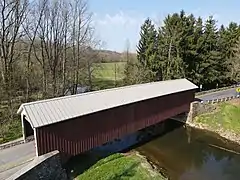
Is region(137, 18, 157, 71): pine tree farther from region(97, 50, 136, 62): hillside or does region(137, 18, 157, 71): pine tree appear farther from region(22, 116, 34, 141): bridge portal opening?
region(22, 116, 34, 141): bridge portal opening

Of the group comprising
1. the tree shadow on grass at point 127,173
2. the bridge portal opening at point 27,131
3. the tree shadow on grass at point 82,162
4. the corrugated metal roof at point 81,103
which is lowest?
the tree shadow on grass at point 127,173

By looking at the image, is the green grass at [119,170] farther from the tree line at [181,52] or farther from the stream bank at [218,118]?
the tree line at [181,52]

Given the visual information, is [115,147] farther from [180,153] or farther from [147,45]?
[147,45]

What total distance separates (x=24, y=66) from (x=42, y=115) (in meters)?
16.9

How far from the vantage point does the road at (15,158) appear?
520 inches

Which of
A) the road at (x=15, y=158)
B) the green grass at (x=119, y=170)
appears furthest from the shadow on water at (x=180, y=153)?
the road at (x=15, y=158)

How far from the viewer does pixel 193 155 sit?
813 inches

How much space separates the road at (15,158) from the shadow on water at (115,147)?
8.17 feet

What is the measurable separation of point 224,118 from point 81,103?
1709cm

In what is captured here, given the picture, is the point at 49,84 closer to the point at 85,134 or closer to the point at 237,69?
the point at 85,134

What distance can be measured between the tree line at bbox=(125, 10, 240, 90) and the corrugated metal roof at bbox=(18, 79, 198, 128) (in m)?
12.5

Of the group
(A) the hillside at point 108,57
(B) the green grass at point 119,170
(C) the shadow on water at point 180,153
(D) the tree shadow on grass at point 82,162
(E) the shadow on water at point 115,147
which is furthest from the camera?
(A) the hillside at point 108,57

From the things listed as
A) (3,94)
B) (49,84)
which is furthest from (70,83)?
(3,94)

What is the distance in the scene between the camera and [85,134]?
16656mm
